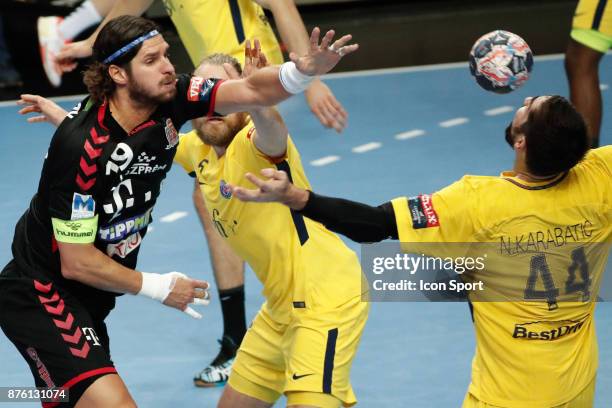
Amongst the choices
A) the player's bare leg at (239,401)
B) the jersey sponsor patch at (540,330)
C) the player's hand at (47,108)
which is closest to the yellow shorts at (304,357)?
the player's bare leg at (239,401)

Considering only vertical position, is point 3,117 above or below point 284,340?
below

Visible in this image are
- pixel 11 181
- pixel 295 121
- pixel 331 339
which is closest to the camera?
pixel 331 339

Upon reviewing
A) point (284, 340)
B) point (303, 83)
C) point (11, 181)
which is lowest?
point (11, 181)

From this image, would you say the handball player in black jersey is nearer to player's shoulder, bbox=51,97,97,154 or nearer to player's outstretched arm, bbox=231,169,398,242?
player's shoulder, bbox=51,97,97,154

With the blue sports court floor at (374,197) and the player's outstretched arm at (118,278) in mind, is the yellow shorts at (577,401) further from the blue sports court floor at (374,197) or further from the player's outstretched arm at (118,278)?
the blue sports court floor at (374,197)

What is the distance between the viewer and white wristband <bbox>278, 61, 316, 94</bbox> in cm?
372

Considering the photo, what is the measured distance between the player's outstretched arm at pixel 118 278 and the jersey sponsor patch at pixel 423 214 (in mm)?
976

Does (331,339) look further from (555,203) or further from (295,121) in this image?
(295,121)

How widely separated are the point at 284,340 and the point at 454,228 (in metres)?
1.05

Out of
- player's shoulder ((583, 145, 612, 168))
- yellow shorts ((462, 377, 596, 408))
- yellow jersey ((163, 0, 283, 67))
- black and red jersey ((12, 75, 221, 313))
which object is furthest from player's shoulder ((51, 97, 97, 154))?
yellow jersey ((163, 0, 283, 67))

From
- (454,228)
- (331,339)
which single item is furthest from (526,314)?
(331,339)

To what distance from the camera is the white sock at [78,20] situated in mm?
5958

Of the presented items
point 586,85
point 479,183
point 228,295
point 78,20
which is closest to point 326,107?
point 479,183

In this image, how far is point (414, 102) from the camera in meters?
9.60
